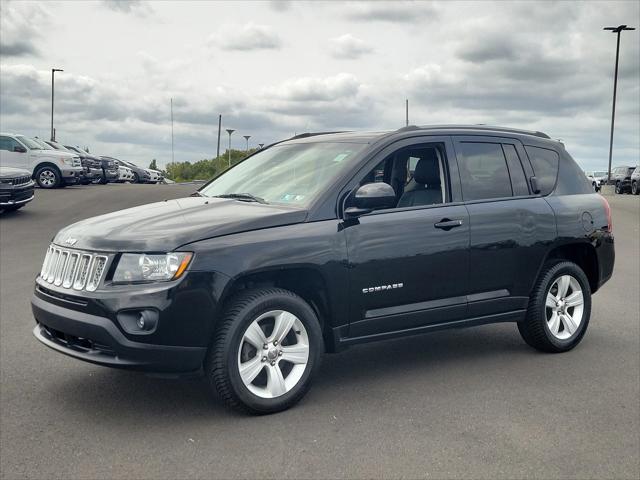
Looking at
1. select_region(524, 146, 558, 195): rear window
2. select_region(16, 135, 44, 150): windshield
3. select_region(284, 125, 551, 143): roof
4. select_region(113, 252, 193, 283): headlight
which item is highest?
select_region(16, 135, 44, 150): windshield

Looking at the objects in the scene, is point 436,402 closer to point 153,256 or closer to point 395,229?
point 395,229

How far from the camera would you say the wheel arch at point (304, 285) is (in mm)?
4903

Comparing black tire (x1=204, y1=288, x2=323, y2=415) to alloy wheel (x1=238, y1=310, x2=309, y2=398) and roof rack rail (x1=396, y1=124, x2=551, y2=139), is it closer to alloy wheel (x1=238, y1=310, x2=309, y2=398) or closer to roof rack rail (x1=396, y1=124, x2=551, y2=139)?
alloy wheel (x1=238, y1=310, x2=309, y2=398)

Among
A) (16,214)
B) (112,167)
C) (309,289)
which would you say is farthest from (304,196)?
(112,167)

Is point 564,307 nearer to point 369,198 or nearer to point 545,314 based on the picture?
point 545,314

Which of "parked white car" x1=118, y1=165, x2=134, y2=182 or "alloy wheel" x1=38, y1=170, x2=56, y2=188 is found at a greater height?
"parked white car" x1=118, y1=165, x2=134, y2=182

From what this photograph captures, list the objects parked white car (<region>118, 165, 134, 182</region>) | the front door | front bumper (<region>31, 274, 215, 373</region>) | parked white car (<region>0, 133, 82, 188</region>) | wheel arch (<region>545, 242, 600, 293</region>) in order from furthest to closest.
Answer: parked white car (<region>118, 165, 134, 182</region>) → parked white car (<region>0, 133, 82, 188</region>) → wheel arch (<region>545, 242, 600, 293</region>) → the front door → front bumper (<region>31, 274, 215, 373</region>)

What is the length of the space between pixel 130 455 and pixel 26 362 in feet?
7.65

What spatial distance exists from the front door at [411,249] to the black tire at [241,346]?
42cm

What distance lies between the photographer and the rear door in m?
5.91

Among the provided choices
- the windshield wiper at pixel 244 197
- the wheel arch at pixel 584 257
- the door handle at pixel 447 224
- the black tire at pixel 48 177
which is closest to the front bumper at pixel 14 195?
the black tire at pixel 48 177

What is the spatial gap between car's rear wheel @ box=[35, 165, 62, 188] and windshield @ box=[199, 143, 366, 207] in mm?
22207

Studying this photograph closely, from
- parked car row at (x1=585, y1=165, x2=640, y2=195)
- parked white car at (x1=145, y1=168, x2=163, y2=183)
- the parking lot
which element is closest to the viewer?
the parking lot

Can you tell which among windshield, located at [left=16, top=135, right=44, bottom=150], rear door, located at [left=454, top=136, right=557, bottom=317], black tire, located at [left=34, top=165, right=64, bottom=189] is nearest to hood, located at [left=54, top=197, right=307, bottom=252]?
rear door, located at [left=454, top=136, right=557, bottom=317]
